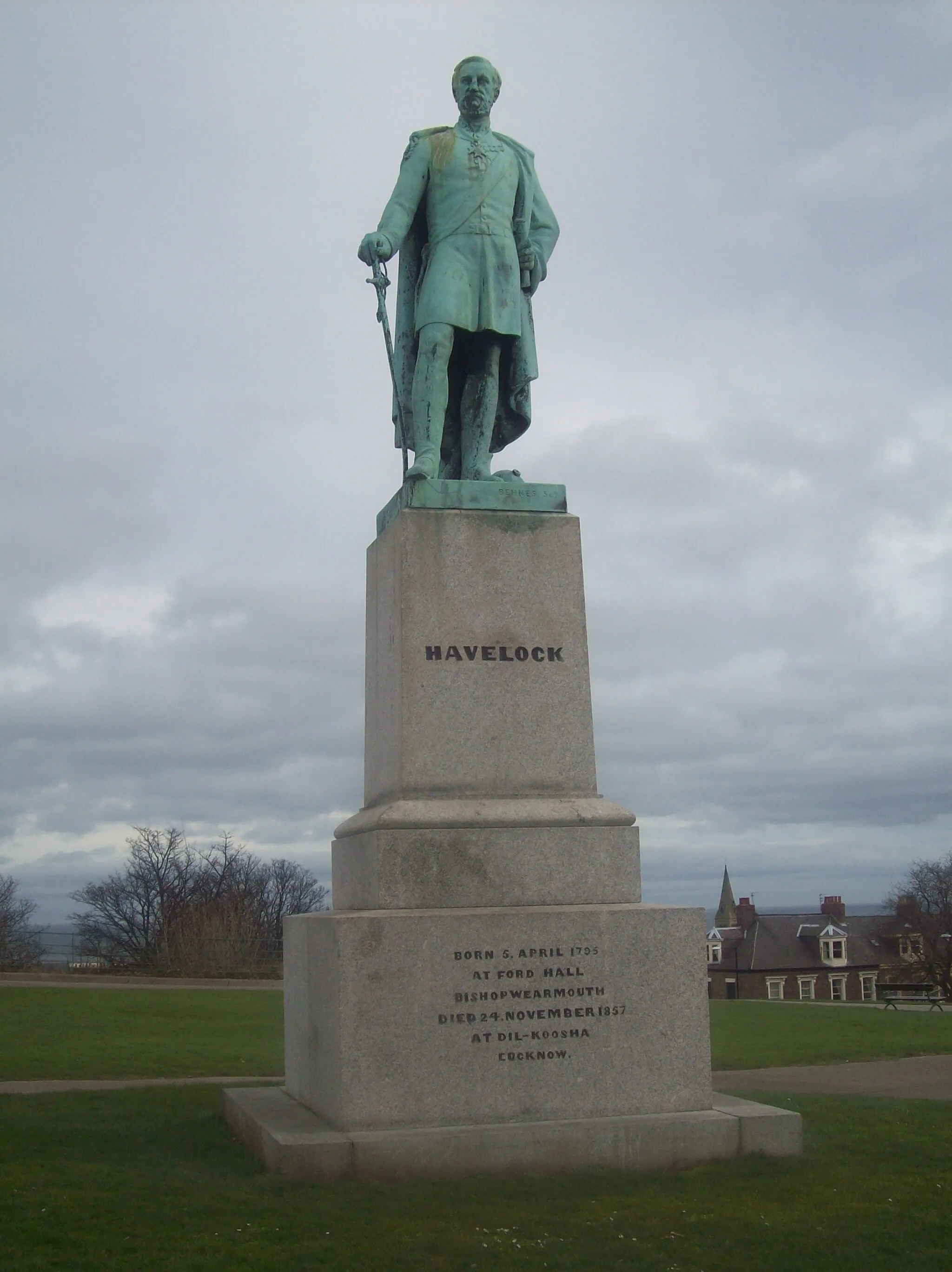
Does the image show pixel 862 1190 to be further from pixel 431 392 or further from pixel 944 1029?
pixel 944 1029

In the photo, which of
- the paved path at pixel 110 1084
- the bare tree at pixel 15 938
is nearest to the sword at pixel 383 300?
the paved path at pixel 110 1084

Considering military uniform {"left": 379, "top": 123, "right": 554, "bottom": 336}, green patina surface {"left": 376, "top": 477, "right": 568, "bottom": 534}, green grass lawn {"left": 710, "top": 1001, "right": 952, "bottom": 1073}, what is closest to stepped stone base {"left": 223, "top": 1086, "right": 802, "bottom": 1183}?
green patina surface {"left": 376, "top": 477, "right": 568, "bottom": 534}

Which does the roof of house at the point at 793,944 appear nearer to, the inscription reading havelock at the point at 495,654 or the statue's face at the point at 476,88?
the inscription reading havelock at the point at 495,654

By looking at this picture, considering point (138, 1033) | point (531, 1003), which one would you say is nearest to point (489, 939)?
point (531, 1003)

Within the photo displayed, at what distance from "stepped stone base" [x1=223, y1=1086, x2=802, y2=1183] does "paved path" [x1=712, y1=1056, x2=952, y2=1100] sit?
14.5 ft

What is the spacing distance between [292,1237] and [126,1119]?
424cm

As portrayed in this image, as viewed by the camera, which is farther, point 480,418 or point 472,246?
point 480,418

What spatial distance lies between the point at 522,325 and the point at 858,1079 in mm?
8645

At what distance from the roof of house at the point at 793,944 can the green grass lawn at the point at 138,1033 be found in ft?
191

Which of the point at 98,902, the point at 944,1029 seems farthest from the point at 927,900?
the point at 944,1029

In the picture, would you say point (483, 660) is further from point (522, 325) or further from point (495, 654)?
point (522, 325)

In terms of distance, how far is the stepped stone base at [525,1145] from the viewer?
671cm

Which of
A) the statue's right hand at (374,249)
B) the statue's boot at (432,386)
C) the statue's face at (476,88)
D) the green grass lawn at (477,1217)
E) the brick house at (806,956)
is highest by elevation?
the statue's face at (476,88)

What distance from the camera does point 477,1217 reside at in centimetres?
603
